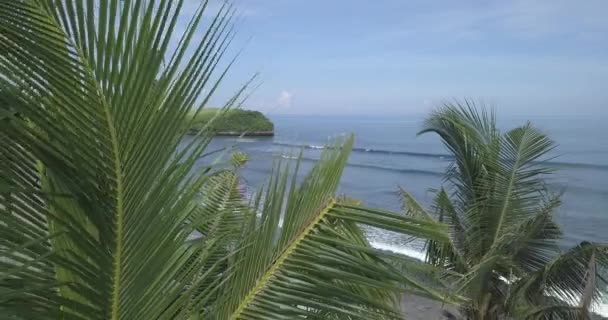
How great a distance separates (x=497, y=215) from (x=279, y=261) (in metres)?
8.50

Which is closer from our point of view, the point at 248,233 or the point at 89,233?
the point at 89,233

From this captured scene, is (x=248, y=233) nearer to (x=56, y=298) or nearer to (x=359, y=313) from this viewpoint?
(x=359, y=313)

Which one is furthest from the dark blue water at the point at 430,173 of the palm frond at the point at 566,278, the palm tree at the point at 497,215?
the palm frond at the point at 566,278

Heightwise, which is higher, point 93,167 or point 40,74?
point 40,74

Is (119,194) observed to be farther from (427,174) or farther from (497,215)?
(427,174)

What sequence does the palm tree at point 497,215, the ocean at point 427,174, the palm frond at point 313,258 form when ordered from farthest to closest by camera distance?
the ocean at point 427,174
the palm tree at point 497,215
the palm frond at point 313,258

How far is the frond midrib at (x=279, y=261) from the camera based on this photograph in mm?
2076

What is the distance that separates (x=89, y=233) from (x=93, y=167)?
0.21 m

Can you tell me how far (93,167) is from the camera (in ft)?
4.94

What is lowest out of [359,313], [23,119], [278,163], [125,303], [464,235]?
[464,235]

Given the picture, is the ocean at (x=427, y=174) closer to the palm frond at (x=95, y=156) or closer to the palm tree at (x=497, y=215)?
the palm tree at (x=497, y=215)

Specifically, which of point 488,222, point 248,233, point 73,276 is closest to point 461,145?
point 488,222

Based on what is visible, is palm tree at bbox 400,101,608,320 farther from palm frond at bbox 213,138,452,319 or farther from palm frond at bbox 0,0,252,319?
palm frond at bbox 0,0,252,319

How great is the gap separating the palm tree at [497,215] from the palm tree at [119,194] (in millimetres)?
7403
